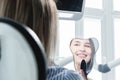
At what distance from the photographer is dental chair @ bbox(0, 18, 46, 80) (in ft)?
0.81

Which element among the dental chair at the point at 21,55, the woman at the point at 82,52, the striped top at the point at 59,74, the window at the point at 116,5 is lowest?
the woman at the point at 82,52

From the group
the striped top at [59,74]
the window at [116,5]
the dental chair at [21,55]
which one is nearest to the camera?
the dental chair at [21,55]

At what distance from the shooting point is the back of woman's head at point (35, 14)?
1.07ft

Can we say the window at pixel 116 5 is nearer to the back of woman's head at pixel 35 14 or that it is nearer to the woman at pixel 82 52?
the woman at pixel 82 52

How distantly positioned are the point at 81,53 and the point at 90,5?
2.08ft

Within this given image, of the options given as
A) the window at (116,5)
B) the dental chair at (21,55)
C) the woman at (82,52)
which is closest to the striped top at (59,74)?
the dental chair at (21,55)

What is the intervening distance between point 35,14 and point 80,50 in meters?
1.35

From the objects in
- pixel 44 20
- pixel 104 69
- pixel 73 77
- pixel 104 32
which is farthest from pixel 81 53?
pixel 44 20

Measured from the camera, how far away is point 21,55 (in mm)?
253

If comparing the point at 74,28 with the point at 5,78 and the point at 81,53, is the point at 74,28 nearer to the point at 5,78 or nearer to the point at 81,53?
the point at 81,53

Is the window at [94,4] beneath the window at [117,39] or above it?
above

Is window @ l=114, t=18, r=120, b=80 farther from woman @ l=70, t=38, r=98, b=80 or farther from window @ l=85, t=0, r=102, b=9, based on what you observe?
woman @ l=70, t=38, r=98, b=80

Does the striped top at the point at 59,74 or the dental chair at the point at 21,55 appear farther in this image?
the striped top at the point at 59,74

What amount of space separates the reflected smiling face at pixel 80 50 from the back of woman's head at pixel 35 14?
1.30m
